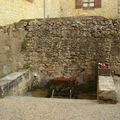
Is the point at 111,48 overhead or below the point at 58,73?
overhead

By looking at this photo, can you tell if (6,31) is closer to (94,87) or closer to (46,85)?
(46,85)

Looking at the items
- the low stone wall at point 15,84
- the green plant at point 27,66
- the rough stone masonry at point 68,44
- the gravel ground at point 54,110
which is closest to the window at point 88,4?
the rough stone masonry at point 68,44

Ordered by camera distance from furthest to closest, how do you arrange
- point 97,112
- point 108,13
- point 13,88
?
point 108,13
point 13,88
point 97,112

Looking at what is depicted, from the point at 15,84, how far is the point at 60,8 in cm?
918

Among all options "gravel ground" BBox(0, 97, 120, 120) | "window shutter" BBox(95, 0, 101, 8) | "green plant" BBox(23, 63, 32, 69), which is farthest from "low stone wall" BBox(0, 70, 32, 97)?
"window shutter" BBox(95, 0, 101, 8)

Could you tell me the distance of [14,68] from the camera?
937cm

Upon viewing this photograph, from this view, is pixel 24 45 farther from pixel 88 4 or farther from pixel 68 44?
pixel 88 4

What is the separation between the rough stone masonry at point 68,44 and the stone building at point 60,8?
3.99 feet

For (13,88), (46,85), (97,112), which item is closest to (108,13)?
(46,85)

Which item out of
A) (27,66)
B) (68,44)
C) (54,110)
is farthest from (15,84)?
(68,44)

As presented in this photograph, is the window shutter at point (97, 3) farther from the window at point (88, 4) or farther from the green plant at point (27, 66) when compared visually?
the green plant at point (27, 66)

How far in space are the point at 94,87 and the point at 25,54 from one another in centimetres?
253

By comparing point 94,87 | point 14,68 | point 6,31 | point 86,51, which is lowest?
point 94,87

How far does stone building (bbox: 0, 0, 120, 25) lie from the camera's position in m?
10.6
